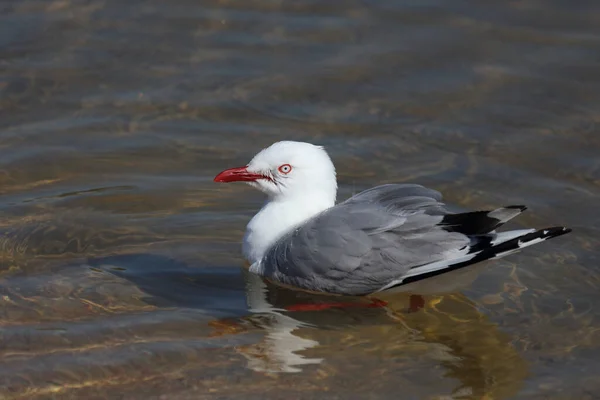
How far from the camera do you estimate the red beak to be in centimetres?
724

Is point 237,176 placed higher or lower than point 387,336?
higher

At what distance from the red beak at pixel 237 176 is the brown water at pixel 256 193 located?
0.63 metres

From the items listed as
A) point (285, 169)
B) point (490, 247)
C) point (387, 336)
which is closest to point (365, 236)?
point (387, 336)

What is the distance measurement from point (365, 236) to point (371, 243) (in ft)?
0.19

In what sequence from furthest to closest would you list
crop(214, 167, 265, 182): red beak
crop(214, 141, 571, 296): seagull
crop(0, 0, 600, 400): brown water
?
crop(214, 167, 265, 182): red beak
crop(214, 141, 571, 296): seagull
crop(0, 0, 600, 400): brown water

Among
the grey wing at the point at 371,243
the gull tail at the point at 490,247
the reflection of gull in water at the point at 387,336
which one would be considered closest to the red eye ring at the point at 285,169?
the grey wing at the point at 371,243

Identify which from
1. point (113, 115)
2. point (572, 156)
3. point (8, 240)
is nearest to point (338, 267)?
point (8, 240)

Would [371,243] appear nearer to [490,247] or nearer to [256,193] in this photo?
[490,247]

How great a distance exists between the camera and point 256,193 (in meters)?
8.61

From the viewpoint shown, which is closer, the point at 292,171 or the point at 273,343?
the point at 273,343

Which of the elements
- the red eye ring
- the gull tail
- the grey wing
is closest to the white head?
the red eye ring

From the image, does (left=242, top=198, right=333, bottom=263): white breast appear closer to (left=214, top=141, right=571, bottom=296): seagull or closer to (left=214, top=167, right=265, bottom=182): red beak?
(left=214, top=141, right=571, bottom=296): seagull

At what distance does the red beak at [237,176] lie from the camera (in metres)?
7.24

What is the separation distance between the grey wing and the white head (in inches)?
15.3
